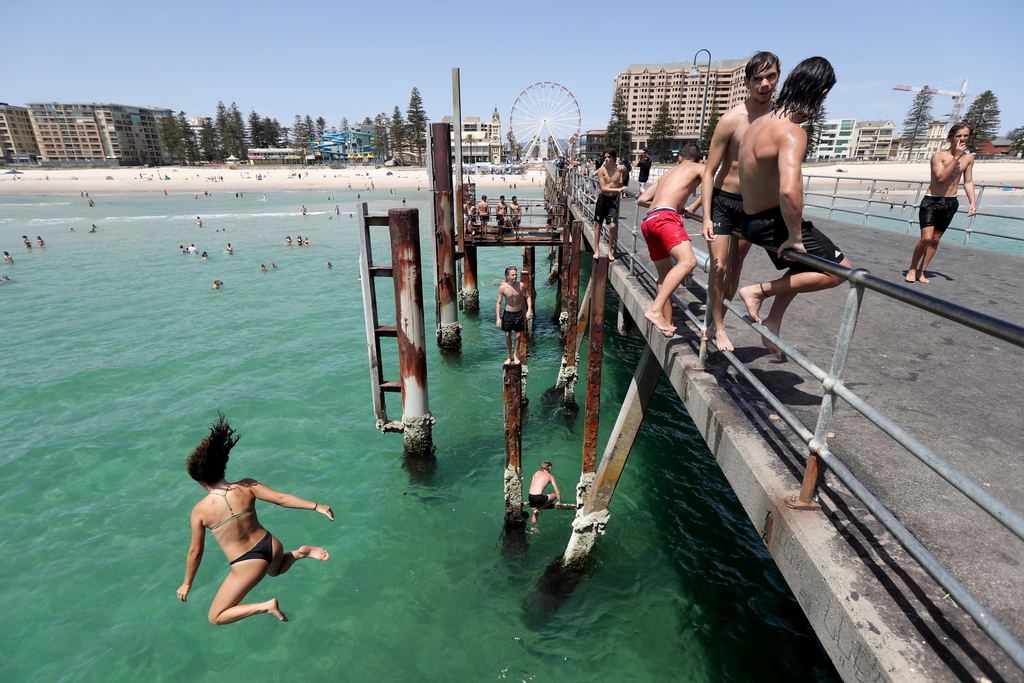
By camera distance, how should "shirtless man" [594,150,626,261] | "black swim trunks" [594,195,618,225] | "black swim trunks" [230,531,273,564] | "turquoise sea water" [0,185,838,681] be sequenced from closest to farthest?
"black swim trunks" [230,531,273,564] → "turquoise sea water" [0,185,838,681] → "shirtless man" [594,150,626,261] → "black swim trunks" [594,195,618,225]

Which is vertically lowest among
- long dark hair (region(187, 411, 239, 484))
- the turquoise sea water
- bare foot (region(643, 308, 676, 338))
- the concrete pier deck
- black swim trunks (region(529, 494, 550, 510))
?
the turquoise sea water

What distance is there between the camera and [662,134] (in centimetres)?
10194

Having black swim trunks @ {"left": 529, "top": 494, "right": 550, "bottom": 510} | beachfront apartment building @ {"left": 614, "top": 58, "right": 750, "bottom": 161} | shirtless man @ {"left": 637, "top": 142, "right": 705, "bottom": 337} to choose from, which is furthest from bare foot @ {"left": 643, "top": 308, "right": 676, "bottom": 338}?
beachfront apartment building @ {"left": 614, "top": 58, "right": 750, "bottom": 161}

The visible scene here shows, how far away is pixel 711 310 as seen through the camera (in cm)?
370

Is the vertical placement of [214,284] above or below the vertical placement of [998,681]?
below

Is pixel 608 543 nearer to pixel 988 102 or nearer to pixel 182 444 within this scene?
pixel 182 444

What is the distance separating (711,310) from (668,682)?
13.4ft

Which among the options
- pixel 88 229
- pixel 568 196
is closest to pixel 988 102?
pixel 568 196

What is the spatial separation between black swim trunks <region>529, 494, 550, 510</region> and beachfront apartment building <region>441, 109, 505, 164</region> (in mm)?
130191

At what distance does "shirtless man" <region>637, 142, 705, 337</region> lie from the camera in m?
4.13

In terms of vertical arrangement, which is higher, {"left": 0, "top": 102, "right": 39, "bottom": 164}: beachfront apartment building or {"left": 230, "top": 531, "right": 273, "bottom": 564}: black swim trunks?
{"left": 0, "top": 102, "right": 39, "bottom": 164}: beachfront apartment building

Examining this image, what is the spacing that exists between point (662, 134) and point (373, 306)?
356ft

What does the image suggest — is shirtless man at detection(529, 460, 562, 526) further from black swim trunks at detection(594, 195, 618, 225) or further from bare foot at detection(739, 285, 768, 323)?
black swim trunks at detection(594, 195, 618, 225)

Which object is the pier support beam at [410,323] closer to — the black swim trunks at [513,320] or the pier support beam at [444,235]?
the black swim trunks at [513,320]
